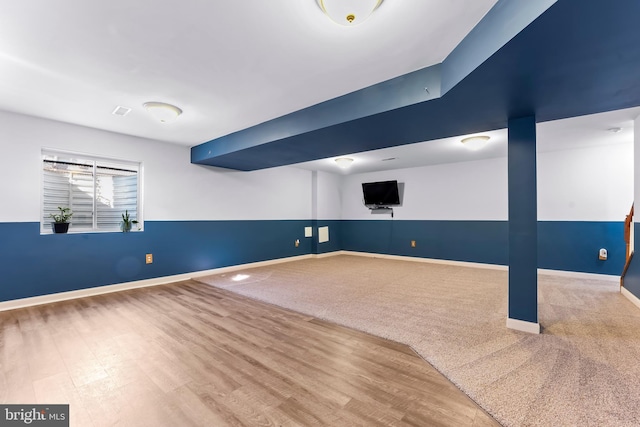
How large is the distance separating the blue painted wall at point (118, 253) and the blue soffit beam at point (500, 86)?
2294mm

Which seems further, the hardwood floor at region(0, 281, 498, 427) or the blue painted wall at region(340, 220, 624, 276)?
the blue painted wall at region(340, 220, 624, 276)

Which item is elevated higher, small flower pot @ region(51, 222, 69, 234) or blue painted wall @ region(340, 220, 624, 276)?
small flower pot @ region(51, 222, 69, 234)

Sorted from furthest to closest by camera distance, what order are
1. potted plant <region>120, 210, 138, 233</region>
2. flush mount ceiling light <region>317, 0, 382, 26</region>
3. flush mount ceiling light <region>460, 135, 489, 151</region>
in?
potted plant <region>120, 210, 138, 233</region> < flush mount ceiling light <region>460, 135, 489, 151</region> < flush mount ceiling light <region>317, 0, 382, 26</region>

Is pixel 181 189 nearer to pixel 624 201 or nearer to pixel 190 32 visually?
pixel 190 32

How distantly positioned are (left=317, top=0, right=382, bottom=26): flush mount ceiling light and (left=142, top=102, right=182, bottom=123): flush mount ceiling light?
2377mm

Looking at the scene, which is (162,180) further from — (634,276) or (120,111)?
(634,276)

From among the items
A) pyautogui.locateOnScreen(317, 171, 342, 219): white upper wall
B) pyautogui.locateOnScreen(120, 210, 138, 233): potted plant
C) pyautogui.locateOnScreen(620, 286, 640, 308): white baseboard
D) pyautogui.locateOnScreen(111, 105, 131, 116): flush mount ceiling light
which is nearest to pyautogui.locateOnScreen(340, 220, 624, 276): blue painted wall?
pyautogui.locateOnScreen(317, 171, 342, 219): white upper wall

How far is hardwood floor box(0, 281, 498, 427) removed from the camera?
64.5 inches

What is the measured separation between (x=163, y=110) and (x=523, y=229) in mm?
4214

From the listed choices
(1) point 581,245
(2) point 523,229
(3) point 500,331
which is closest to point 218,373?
(3) point 500,331

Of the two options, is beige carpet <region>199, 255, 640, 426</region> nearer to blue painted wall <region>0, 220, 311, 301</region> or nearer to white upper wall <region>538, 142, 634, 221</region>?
blue painted wall <region>0, 220, 311, 301</region>

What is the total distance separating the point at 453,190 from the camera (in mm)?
6652

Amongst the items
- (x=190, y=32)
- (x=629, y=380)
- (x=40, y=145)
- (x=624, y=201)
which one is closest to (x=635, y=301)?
(x=624, y=201)

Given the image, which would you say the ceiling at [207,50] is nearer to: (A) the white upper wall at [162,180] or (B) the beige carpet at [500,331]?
(A) the white upper wall at [162,180]
